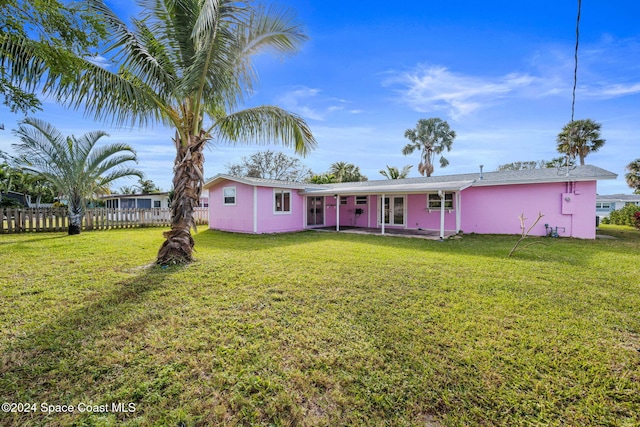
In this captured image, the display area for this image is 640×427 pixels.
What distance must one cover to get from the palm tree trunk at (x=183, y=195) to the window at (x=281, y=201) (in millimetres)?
7079

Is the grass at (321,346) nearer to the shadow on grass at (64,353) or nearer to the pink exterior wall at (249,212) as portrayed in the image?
the shadow on grass at (64,353)

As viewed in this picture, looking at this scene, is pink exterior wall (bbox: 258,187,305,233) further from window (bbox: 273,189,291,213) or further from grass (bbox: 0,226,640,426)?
grass (bbox: 0,226,640,426)

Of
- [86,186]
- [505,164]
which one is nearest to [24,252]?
[86,186]

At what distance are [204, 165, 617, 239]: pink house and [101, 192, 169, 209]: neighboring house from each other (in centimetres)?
1492

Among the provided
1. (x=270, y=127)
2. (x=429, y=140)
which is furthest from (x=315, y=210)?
(x=429, y=140)

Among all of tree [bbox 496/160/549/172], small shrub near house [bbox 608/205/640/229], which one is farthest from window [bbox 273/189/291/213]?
tree [bbox 496/160/549/172]

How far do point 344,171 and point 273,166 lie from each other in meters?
9.67

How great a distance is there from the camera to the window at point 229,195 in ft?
46.0

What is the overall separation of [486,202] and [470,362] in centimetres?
1247

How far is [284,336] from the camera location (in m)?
3.22

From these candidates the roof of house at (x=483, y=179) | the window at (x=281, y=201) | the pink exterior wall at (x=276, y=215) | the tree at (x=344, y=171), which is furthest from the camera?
the tree at (x=344, y=171)

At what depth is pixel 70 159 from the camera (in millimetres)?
11414

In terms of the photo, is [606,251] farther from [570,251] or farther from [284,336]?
[284,336]

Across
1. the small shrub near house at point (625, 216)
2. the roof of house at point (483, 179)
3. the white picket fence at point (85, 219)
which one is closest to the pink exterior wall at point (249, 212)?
the roof of house at point (483, 179)
